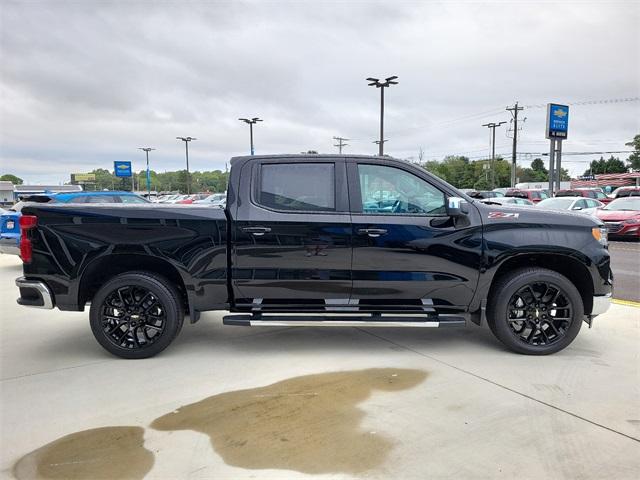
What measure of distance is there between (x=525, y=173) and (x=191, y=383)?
11637 cm

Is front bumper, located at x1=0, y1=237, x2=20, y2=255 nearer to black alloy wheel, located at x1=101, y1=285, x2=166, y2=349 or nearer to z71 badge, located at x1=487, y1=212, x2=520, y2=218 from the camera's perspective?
black alloy wheel, located at x1=101, y1=285, x2=166, y2=349

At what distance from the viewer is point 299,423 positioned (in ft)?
10.5

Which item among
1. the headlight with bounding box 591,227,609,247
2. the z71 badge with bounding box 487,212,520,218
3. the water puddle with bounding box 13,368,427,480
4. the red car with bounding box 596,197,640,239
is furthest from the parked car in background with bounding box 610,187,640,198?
the water puddle with bounding box 13,368,427,480

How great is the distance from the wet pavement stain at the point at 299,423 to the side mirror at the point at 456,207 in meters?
1.46

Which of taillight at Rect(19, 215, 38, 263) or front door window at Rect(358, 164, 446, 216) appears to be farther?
front door window at Rect(358, 164, 446, 216)

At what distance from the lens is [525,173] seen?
4250 inches

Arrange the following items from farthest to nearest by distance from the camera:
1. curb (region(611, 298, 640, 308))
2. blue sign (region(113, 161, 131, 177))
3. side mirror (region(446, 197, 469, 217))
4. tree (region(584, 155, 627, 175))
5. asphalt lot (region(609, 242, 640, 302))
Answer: tree (region(584, 155, 627, 175))
blue sign (region(113, 161, 131, 177))
asphalt lot (region(609, 242, 640, 302))
curb (region(611, 298, 640, 308))
side mirror (region(446, 197, 469, 217))

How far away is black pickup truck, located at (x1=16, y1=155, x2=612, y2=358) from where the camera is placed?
4293 mm

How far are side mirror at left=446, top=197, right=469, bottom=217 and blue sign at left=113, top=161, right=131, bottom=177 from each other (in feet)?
229

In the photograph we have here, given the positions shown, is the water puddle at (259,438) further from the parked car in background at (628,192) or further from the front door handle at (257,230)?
the parked car in background at (628,192)

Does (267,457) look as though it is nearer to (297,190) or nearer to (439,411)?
(439,411)

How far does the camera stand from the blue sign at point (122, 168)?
6631 centimetres

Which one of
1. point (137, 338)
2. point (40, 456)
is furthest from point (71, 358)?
point (40, 456)

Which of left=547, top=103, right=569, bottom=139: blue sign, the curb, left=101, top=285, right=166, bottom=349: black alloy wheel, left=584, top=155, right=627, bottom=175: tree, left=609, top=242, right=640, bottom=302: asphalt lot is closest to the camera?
left=101, top=285, right=166, bottom=349: black alloy wheel
